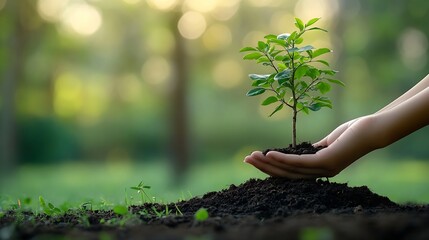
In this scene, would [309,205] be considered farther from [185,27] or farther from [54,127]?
[54,127]

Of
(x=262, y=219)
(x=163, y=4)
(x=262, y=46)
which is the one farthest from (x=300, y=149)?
(x=163, y=4)

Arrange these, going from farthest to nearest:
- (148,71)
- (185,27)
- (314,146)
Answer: (148,71), (185,27), (314,146)

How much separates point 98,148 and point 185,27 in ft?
30.4

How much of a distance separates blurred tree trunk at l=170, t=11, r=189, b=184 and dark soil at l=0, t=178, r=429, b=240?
10.1 metres

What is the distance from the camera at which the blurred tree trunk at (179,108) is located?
13.1 metres

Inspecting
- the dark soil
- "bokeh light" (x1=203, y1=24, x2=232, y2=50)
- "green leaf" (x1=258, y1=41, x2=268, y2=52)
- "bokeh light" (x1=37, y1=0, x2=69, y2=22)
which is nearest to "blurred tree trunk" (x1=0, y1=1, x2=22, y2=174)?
"bokeh light" (x1=37, y1=0, x2=69, y2=22)

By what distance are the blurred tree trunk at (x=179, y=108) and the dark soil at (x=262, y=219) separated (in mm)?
10148

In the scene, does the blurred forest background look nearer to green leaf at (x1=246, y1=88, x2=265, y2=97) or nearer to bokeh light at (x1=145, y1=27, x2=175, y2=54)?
bokeh light at (x1=145, y1=27, x2=175, y2=54)

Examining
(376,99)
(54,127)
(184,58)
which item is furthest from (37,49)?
(376,99)

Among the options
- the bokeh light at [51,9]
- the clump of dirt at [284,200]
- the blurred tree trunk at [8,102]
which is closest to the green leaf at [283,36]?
the clump of dirt at [284,200]

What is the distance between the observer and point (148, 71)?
23.2 m

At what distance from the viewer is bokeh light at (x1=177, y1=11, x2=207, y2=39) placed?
13333 mm

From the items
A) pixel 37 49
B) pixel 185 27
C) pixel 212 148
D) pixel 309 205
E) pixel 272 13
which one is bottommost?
pixel 309 205

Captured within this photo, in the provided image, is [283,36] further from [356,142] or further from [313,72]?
[356,142]
